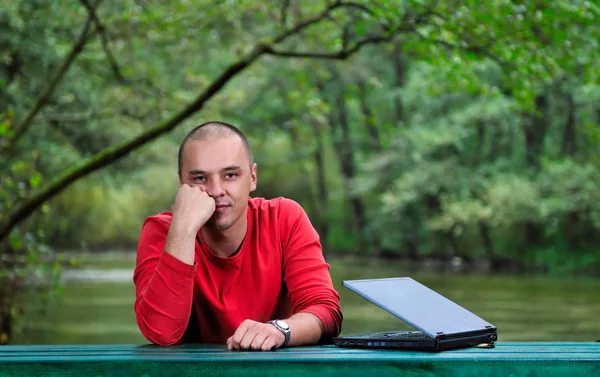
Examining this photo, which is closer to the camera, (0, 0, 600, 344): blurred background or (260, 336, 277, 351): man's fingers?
(260, 336, 277, 351): man's fingers

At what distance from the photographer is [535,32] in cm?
820

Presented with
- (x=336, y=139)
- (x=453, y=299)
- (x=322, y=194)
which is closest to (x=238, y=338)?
(x=453, y=299)

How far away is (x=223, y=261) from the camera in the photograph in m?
3.22

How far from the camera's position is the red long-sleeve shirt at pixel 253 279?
126 inches

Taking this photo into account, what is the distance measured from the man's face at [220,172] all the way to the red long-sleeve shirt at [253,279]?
144mm

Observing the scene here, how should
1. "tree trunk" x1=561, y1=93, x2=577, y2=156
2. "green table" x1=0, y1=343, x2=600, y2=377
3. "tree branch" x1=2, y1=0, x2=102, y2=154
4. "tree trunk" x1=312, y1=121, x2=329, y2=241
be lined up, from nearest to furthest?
"green table" x1=0, y1=343, x2=600, y2=377, "tree branch" x1=2, y1=0, x2=102, y2=154, "tree trunk" x1=561, y1=93, x2=577, y2=156, "tree trunk" x1=312, y1=121, x2=329, y2=241

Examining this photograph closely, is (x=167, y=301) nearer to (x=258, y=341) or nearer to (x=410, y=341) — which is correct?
(x=258, y=341)

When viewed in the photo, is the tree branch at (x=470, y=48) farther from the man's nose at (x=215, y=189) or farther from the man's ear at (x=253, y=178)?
the man's nose at (x=215, y=189)

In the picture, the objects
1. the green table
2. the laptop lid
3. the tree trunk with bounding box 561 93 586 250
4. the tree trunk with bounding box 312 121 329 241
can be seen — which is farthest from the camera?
the tree trunk with bounding box 312 121 329 241

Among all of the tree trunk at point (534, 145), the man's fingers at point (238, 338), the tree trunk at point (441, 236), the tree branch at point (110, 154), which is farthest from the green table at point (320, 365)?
the tree trunk at point (441, 236)

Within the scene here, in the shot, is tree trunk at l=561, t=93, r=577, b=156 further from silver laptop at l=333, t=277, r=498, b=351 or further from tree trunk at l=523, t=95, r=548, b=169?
silver laptop at l=333, t=277, r=498, b=351

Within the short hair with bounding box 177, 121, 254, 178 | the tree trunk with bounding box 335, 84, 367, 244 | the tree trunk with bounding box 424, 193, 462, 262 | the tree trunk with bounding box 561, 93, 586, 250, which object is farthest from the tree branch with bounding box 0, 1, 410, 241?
the tree trunk with bounding box 335, 84, 367, 244

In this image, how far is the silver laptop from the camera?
2498mm

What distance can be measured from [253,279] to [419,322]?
822mm
